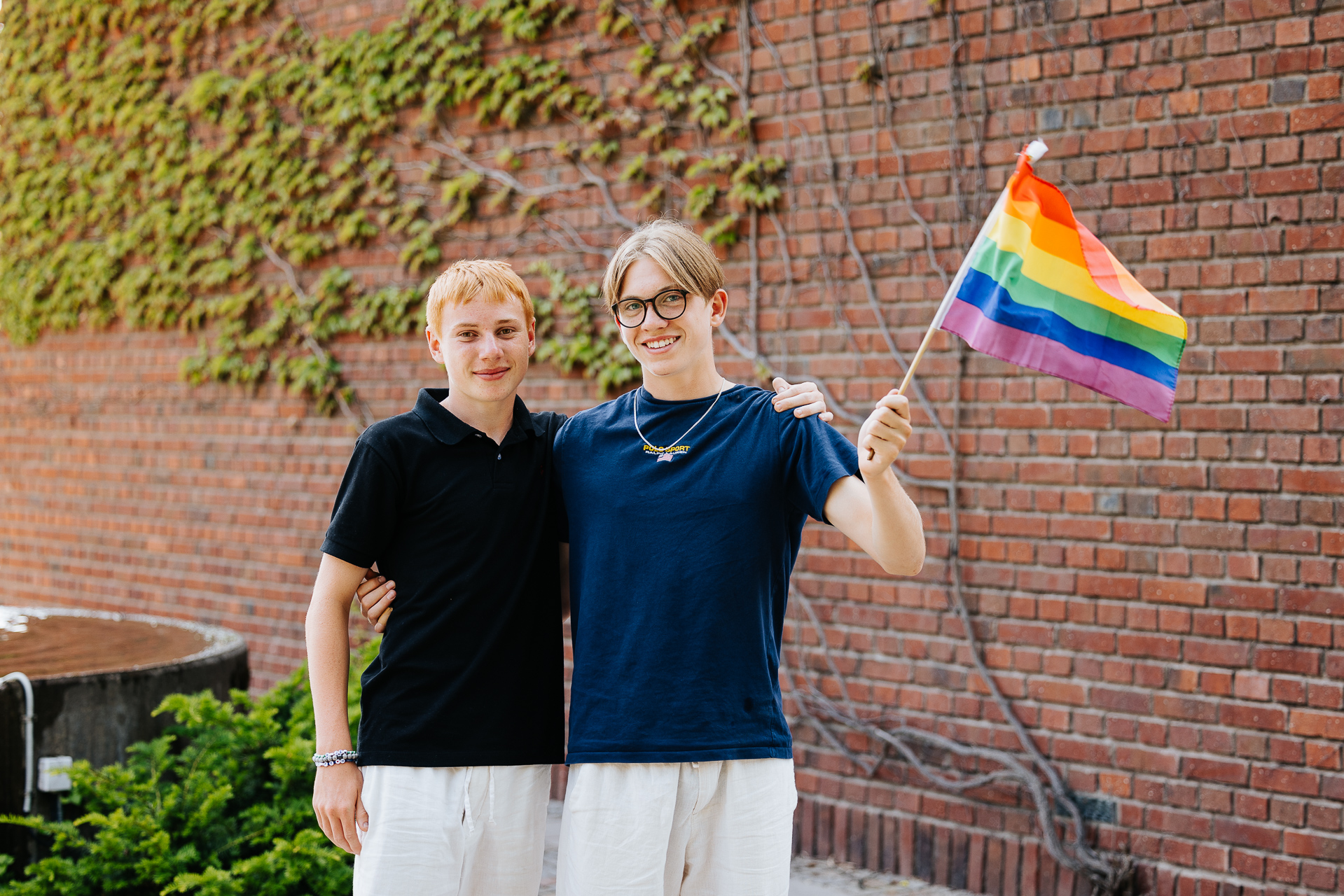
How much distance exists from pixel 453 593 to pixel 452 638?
0.09 meters

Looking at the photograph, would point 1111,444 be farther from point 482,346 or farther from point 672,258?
point 482,346

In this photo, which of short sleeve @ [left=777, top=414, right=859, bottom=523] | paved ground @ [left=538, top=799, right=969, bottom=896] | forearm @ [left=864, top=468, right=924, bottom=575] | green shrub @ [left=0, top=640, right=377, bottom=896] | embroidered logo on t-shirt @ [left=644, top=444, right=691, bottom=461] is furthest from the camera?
paved ground @ [left=538, top=799, right=969, bottom=896]

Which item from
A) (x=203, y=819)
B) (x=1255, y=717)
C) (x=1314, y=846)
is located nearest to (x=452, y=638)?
(x=203, y=819)

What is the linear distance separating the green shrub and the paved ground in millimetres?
860

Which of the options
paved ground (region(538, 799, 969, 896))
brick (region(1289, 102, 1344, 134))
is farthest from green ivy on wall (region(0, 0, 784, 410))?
paved ground (region(538, 799, 969, 896))

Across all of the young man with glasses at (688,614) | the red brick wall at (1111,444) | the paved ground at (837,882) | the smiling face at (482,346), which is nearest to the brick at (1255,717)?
the red brick wall at (1111,444)

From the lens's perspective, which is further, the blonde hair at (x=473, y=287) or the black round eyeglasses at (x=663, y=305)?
the blonde hair at (x=473, y=287)

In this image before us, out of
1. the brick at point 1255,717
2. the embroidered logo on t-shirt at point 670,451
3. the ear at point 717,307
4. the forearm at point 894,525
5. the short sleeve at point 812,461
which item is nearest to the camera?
the forearm at point 894,525

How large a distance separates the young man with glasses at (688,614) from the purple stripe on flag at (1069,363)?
358mm

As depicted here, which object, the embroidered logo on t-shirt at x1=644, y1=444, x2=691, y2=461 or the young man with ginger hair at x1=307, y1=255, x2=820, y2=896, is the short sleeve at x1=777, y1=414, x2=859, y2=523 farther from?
the embroidered logo on t-shirt at x1=644, y1=444, x2=691, y2=461

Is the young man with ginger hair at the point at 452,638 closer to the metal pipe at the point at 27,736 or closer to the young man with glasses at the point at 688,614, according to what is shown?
the young man with glasses at the point at 688,614

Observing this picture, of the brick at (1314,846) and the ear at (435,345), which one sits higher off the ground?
the ear at (435,345)

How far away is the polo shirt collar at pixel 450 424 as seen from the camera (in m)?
2.29

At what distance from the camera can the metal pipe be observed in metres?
3.55
